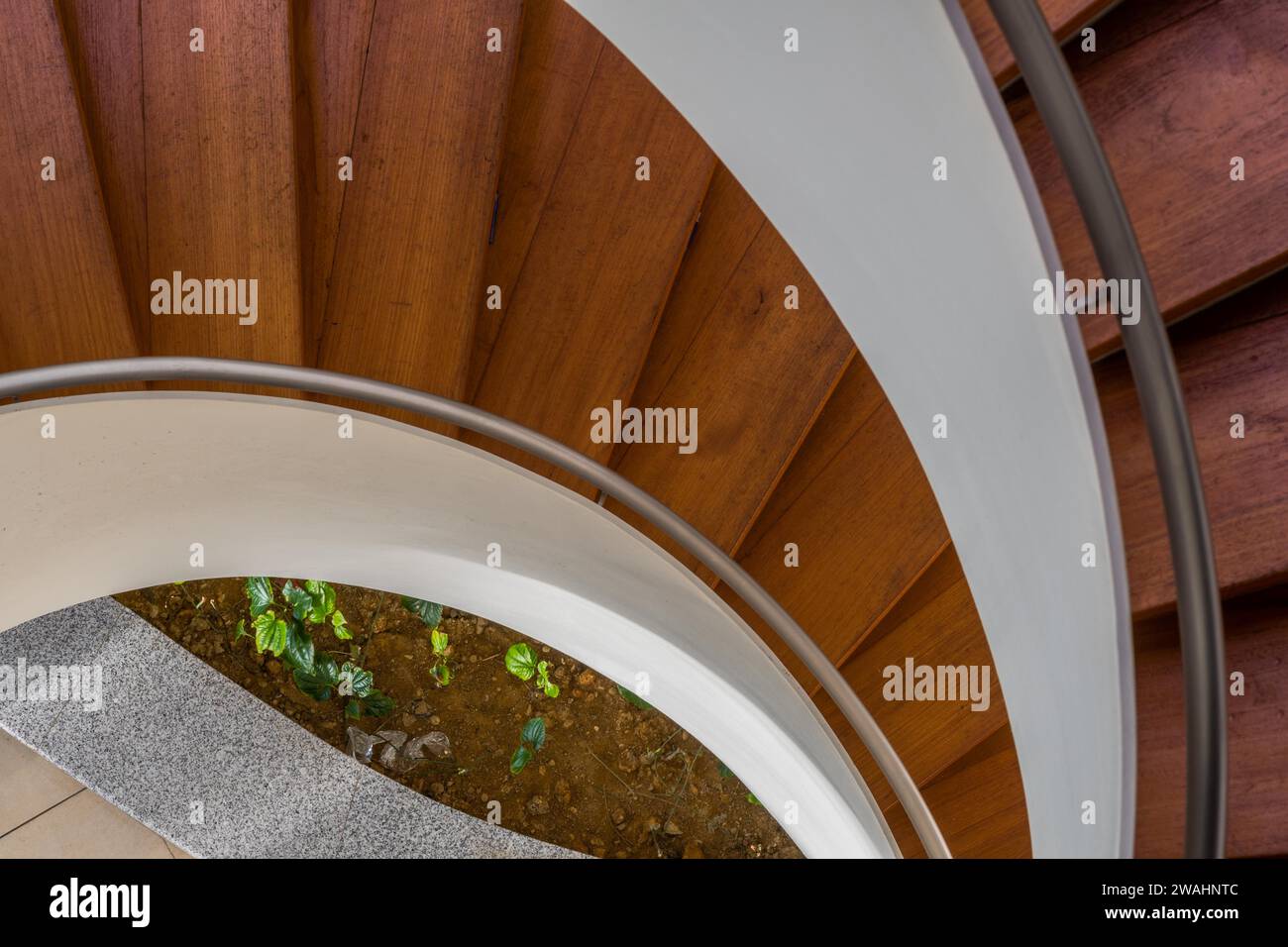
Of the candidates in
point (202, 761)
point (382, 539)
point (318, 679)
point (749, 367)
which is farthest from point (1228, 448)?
point (202, 761)

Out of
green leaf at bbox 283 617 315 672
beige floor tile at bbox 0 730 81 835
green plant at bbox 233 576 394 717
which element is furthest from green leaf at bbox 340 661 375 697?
beige floor tile at bbox 0 730 81 835

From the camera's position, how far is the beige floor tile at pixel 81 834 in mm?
4242

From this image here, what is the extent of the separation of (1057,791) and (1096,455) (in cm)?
101

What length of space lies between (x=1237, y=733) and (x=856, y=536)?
1.71 metres

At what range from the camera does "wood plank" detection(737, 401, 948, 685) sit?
332 centimetres

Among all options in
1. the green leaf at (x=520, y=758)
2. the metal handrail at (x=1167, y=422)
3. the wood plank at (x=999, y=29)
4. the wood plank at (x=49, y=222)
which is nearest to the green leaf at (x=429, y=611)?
the green leaf at (x=520, y=758)

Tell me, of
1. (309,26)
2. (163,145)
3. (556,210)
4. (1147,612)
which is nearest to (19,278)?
(163,145)

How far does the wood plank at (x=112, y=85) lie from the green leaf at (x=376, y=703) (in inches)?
94.6

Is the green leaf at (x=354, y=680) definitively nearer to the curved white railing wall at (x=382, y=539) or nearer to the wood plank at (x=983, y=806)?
the curved white railing wall at (x=382, y=539)

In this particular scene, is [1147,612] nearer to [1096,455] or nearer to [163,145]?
[1096,455]

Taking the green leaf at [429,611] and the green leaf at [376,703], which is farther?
the green leaf at [376,703]

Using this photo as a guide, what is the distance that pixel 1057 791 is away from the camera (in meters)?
2.18

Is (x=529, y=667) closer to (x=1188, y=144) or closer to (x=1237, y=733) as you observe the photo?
(x=1237, y=733)

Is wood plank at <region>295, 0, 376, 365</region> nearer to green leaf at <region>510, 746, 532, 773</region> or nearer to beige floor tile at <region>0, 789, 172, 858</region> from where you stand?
green leaf at <region>510, 746, 532, 773</region>
